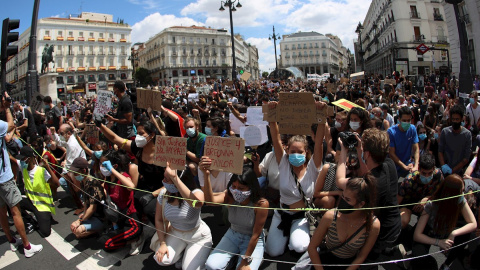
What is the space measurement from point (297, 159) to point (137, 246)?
7.91 feet

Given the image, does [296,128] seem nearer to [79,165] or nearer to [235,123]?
[235,123]

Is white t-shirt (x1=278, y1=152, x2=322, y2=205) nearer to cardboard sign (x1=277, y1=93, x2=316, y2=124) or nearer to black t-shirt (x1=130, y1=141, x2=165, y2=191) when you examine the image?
cardboard sign (x1=277, y1=93, x2=316, y2=124)

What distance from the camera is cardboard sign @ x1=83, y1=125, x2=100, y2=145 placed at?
21.6 ft

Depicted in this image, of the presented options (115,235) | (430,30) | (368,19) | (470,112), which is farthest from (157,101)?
(368,19)

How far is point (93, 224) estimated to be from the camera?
4664 mm

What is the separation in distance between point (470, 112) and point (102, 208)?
25.8 ft

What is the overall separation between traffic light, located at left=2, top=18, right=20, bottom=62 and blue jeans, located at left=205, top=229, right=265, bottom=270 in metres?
7.08

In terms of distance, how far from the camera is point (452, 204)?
309 centimetres

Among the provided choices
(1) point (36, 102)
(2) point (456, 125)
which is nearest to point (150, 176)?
(2) point (456, 125)

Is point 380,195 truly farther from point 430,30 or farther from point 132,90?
point 430,30

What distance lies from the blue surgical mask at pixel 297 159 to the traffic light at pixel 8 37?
23.8ft

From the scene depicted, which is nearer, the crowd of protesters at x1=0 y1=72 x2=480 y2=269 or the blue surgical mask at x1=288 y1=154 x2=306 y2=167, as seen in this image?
the crowd of protesters at x1=0 y1=72 x2=480 y2=269

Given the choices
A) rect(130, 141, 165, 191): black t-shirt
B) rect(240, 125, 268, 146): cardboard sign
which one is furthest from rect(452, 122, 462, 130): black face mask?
rect(130, 141, 165, 191): black t-shirt

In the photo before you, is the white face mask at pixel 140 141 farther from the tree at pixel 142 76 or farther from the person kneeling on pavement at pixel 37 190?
the tree at pixel 142 76
